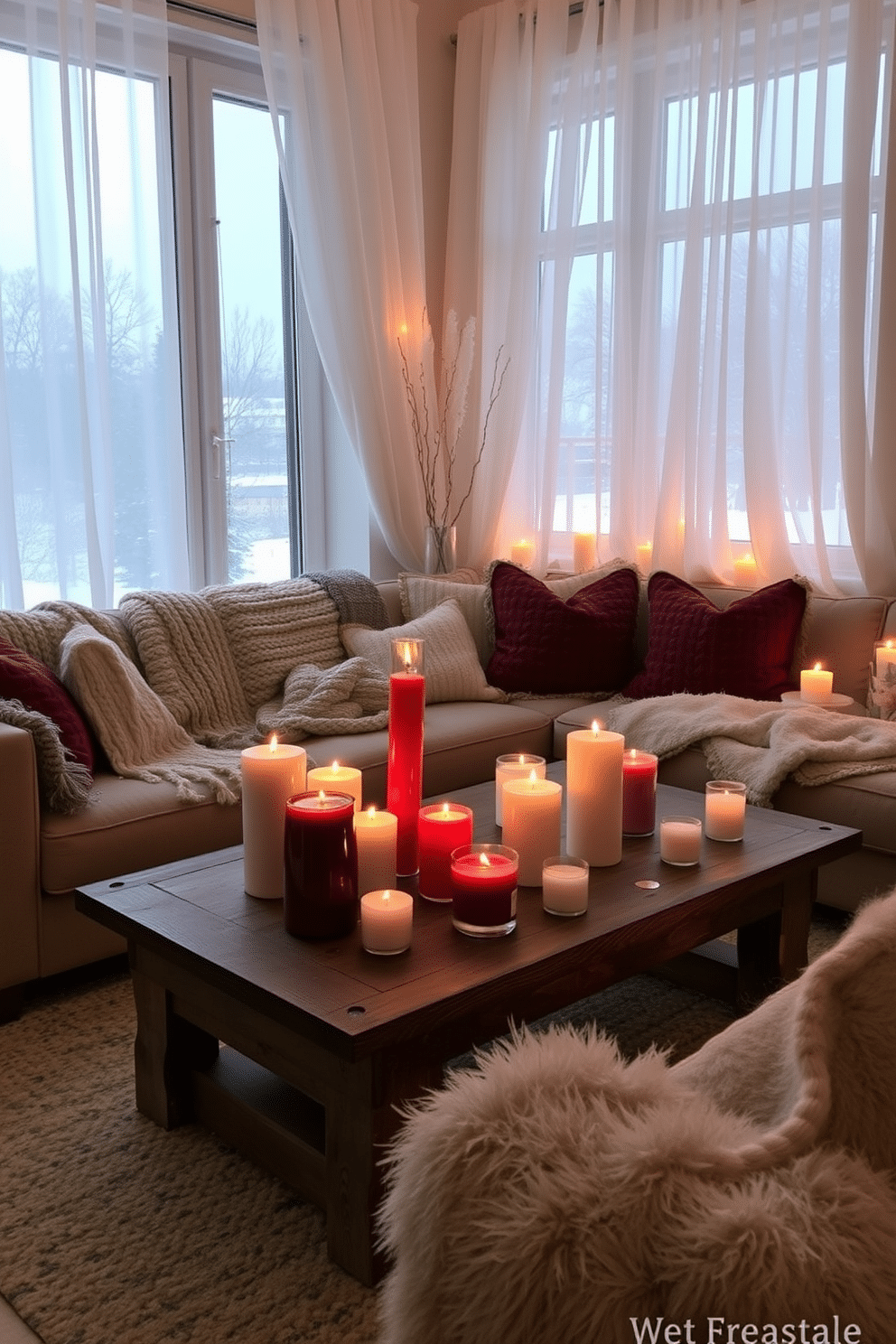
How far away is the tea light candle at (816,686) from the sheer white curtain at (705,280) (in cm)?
53

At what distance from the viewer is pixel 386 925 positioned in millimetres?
1646

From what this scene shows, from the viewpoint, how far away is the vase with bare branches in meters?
4.18

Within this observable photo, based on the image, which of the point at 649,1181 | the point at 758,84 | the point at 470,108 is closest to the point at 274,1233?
the point at 649,1181

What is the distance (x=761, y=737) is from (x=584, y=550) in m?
1.38

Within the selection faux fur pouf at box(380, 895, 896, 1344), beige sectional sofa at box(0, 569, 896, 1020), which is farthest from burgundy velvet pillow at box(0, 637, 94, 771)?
faux fur pouf at box(380, 895, 896, 1344)

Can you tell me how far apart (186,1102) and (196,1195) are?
205 mm

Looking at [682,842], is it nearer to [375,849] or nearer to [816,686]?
[375,849]

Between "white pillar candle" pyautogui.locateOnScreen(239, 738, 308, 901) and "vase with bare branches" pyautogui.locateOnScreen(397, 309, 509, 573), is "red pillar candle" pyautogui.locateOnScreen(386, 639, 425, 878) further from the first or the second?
"vase with bare branches" pyautogui.locateOnScreen(397, 309, 509, 573)

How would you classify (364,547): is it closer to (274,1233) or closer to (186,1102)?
(186,1102)

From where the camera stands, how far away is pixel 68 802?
2.40 meters

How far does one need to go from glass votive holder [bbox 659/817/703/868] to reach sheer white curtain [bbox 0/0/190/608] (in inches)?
76.8

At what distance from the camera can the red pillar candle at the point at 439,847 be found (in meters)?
1.84

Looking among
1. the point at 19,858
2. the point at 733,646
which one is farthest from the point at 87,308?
the point at 733,646

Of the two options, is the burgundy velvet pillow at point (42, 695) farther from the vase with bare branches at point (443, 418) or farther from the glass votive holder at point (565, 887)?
the vase with bare branches at point (443, 418)
